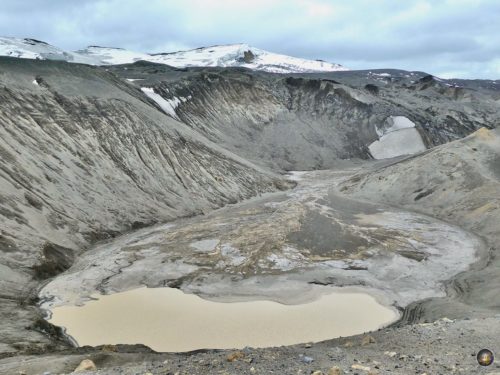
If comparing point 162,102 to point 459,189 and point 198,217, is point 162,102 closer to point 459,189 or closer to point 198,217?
point 198,217

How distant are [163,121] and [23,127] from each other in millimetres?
13728

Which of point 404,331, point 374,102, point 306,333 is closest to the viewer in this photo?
point 404,331

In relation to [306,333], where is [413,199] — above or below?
above

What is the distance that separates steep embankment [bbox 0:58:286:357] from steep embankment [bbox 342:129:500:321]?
10638mm

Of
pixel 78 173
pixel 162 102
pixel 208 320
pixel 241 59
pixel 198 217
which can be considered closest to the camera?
pixel 208 320

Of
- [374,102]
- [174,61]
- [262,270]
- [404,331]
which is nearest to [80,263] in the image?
[262,270]

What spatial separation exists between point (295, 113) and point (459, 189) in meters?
38.2

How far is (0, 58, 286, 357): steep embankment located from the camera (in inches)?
880

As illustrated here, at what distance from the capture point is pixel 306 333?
1622 centimetres

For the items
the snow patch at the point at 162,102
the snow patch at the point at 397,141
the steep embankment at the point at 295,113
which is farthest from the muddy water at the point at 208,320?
the snow patch at the point at 397,141

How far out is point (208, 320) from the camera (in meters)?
17.7

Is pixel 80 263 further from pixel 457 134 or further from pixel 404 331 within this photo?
pixel 457 134

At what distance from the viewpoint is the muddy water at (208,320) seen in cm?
1588

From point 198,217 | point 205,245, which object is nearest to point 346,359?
point 205,245
